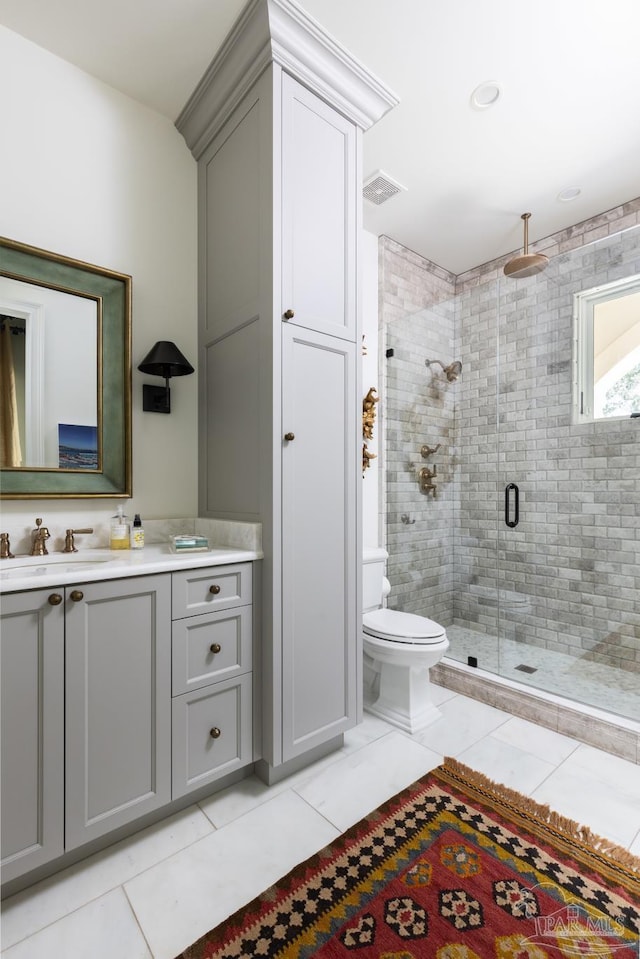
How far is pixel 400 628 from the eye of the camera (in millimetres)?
2221

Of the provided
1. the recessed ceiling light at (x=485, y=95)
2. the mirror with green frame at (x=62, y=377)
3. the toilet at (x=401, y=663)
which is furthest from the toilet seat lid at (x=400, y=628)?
the recessed ceiling light at (x=485, y=95)

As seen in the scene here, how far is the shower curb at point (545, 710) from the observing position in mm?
1889

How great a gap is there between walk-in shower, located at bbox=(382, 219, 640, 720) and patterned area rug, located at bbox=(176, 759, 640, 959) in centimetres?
86

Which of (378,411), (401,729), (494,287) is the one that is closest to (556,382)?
(494,287)

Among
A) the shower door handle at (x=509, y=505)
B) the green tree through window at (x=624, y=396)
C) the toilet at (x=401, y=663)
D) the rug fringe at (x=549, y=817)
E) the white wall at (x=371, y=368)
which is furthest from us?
the white wall at (x=371, y=368)

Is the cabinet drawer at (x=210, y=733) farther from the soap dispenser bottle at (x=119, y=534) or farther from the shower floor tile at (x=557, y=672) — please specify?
the shower floor tile at (x=557, y=672)

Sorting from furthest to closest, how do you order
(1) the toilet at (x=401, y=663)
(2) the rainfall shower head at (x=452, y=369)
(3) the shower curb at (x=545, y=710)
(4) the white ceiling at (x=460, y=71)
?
1. (2) the rainfall shower head at (x=452, y=369)
2. (1) the toilet at (x=401, y=663)
3. (3) the shower curb at (x=545, y=710)
4. (4) the white ceiling at (x=460, y=71)

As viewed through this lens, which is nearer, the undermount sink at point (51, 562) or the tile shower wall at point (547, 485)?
the undermount sink at point (51, 562)

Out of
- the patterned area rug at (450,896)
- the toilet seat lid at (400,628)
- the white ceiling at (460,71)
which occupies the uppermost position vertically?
the white ceiling at (460,71)

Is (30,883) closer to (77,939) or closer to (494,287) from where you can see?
(77,939)

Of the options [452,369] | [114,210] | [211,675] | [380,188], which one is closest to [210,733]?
[211,675]

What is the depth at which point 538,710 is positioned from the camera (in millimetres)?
2135

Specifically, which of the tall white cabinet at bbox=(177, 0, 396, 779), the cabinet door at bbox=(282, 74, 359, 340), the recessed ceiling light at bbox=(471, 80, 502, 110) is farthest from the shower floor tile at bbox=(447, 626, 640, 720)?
the recessed ceiling light at bbox=(471, 80, 502, 110)

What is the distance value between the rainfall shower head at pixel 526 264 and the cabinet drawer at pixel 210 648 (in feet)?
8.24
